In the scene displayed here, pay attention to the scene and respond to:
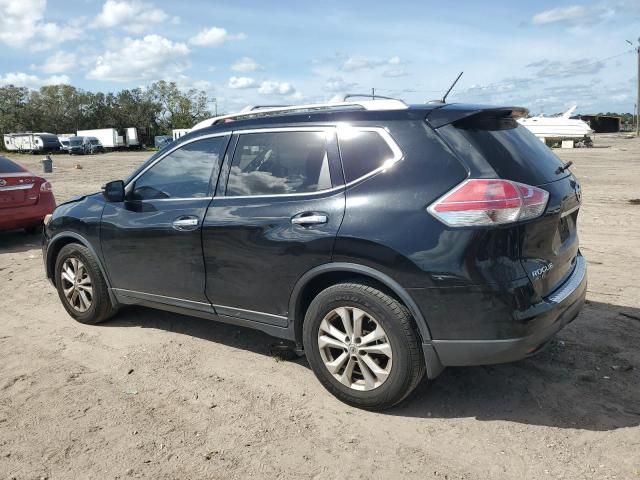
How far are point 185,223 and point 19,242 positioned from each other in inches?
261

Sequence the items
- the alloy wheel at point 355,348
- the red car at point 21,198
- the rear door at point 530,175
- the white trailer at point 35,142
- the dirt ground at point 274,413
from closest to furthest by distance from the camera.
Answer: the dirt ground at point 274,413 < the rear door at point 530,175 < the alloy wheel at point 355,348 < the red car at point 21,198 < the white trailer at point 35,142

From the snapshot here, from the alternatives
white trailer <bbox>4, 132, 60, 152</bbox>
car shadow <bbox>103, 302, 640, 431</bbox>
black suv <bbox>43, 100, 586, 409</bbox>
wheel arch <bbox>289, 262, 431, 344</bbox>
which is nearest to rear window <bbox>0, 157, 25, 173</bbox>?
black suv <bbox>43, 100, 586, 409</bbox>

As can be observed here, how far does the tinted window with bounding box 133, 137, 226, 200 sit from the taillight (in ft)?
6.07

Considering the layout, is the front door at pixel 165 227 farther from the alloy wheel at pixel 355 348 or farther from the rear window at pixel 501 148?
the rear window at pixel 501 148

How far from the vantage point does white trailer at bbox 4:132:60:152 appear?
62688mm

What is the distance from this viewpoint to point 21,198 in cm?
892

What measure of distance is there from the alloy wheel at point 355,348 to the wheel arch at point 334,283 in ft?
0.66

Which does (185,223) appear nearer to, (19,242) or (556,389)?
(556,389)

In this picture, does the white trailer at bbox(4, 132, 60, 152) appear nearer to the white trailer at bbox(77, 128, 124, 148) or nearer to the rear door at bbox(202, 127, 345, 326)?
the white trailer at bbox(77, 128, 124, 148)

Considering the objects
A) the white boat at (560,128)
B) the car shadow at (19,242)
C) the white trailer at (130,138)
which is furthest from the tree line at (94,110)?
the car shadow at (19,242)

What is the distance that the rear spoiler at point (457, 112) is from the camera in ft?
10.8

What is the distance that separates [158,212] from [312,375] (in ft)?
5.69

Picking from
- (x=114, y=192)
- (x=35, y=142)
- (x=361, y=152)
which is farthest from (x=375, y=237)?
(x=35, y=142)

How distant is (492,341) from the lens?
307cm
